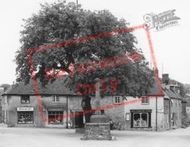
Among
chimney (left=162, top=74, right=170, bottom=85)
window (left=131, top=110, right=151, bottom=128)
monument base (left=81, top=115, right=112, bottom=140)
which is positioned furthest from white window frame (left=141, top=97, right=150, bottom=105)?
monument base (left=81, top=115, right=112, bottom=140)

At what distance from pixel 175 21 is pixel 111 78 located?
13.5 meters

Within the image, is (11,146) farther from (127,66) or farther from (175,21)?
(127,66)

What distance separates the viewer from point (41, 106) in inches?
2445

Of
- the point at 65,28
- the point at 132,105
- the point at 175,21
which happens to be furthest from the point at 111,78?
the point at 132,105

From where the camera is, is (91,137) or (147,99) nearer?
(91,137)

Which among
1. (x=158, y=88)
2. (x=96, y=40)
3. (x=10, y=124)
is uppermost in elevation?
(x=96, y=40)

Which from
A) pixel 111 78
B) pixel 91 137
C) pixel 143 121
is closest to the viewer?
pixel 91 137

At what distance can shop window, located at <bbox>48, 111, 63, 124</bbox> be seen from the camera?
2440 inches

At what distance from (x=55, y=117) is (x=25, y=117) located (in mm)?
4242

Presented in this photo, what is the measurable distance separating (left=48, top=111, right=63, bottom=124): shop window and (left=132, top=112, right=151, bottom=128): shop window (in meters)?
10.4

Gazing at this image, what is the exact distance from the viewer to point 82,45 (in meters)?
40.6

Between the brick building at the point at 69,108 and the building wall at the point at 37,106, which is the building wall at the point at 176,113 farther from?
the building wall at the point at 37,106

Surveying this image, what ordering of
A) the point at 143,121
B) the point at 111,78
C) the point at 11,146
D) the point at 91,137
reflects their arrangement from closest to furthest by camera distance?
1. the point at 11,146
2. the point at 91,137
3. the point at 111,78
4. the point at 143,121

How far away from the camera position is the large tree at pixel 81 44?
131ft
